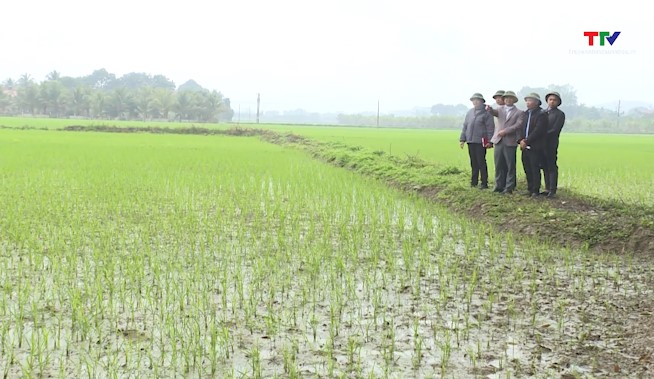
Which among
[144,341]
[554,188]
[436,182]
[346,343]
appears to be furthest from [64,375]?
[436,182]

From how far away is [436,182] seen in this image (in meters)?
9.55

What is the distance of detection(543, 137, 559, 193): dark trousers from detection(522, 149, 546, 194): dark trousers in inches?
2.3

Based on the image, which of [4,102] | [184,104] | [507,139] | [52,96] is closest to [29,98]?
[52,96]

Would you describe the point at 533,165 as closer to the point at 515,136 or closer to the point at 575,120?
the point at 515,136

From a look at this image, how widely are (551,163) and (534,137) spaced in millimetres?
410

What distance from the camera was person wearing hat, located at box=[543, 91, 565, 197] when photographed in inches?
281

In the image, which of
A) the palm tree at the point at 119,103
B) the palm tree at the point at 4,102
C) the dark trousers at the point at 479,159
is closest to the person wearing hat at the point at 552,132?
the dark trousers at the point at 479,159

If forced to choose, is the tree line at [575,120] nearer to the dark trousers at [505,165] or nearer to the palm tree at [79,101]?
the palm tree at [79,101]

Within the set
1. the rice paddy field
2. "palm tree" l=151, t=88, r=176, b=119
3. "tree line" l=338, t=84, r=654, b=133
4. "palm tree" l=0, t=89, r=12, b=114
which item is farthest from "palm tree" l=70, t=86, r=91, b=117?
the rice paddy field

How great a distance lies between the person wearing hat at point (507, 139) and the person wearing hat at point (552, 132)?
0.37m

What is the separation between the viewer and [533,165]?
745 cm

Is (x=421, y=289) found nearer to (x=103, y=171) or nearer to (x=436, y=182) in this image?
(x=436, y=182)

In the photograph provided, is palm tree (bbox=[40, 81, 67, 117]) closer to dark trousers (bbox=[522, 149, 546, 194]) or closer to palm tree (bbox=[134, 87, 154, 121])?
palm tree (bbox=[134, 87, 154, 121])

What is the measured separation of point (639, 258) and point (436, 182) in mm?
4421
